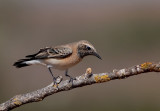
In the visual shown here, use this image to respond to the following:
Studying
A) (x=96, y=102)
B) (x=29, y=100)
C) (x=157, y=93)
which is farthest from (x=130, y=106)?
(x=29, y=100)

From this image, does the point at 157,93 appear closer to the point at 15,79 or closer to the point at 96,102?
the point at 96,102

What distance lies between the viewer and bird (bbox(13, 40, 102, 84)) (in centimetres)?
828

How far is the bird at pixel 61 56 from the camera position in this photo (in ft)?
27.2

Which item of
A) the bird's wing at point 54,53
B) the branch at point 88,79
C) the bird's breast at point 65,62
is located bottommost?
the branch at point 88,79

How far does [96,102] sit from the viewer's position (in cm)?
1711

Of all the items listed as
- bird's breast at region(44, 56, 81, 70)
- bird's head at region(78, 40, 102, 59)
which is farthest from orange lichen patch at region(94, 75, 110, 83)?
bird's breast at region(44, 56, 81, 70)

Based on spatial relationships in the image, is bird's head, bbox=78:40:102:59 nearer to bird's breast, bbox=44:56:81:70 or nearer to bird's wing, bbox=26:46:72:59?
bird's breast, bbox=44:56:81:70

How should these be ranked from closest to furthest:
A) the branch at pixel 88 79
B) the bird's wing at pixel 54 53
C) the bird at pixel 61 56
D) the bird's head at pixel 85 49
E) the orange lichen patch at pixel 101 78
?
the branch at pixel 88 79
the orange lichen patch at pixel 101 78
the bird's head at pixel 85 49
the bird at pixel 61 56
the bird's wing at pixel 54 53

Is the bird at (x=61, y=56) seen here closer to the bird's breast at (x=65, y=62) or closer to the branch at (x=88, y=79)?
the bird's breast at (x=65, y=62)

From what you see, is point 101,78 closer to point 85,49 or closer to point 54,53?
point 85,49

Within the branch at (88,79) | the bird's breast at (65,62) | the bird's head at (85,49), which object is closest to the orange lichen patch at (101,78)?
the branch at (88,79)

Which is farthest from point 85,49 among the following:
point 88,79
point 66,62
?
point 88,79

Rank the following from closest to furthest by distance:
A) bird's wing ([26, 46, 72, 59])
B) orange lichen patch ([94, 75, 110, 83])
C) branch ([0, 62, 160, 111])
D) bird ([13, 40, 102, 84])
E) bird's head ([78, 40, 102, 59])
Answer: branch ([0, 62, 160, 111]) → orange lichen patch ([94, 75, 110, 83]) → bird's head ([78, 40, 102, 59]) → bird ([13, 40, 102, 84]) → bird's wing ([26, 46, 72, 59])

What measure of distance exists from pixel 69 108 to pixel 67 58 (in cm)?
880
